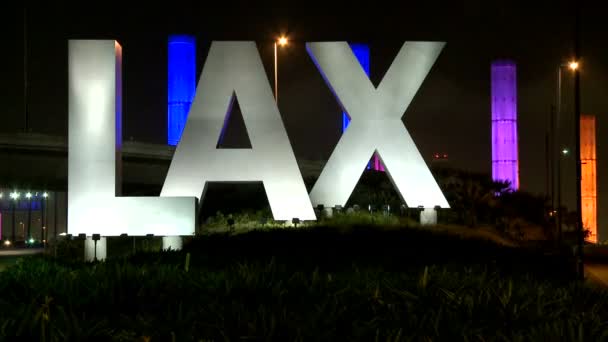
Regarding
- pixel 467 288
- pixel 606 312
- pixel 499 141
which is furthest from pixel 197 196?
pixel 499 141

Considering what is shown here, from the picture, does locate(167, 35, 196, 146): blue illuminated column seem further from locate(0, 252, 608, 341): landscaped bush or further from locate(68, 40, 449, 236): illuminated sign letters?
locate(0, 252, 608, 341): landscaped bush

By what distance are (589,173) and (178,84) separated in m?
35.2

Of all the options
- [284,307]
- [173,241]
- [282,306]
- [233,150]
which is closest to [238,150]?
[233,150]

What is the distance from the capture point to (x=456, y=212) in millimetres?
38625

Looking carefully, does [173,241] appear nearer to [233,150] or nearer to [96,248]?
[96,248]

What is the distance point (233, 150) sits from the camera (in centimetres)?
2286

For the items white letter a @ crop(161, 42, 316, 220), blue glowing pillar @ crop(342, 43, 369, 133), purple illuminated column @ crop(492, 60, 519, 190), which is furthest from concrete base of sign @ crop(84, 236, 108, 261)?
purple illuminated column @ crop(492, 60, 519, 190)

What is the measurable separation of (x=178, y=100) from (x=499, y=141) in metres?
21.0

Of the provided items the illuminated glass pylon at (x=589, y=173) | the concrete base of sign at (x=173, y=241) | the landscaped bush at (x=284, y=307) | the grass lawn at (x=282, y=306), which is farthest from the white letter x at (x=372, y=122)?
the illuminated glass pylon at (x=589, y=173)

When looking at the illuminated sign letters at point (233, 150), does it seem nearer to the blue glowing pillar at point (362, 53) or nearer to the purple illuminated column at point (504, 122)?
the blue glowing pillar at point (362, 53)

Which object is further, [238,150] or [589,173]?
[589,173]

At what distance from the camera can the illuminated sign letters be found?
2211 centimetres

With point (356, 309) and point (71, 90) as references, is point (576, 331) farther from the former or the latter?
point (71, 90)

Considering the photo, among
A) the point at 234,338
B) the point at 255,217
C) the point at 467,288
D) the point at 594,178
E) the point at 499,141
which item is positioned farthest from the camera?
the point at 594,178
